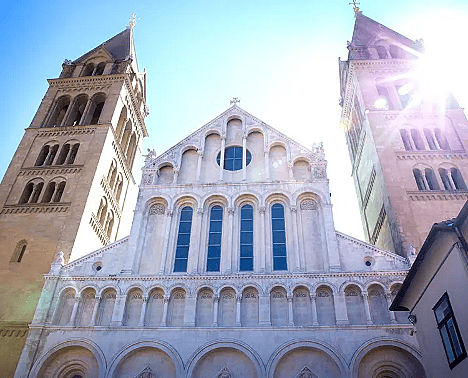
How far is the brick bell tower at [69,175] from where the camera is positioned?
19.9m

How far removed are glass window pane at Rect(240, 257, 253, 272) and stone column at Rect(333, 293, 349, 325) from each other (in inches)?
144

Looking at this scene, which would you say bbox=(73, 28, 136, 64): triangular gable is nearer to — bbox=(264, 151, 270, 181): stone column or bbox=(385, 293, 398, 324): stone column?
bbox=(264, 151, 270, 181): stone column

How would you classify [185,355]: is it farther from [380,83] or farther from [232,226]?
[380,83]

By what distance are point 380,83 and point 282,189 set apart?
43.9 feet

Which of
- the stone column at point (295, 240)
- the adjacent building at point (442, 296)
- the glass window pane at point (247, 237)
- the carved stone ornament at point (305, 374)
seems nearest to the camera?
the adjacent building at point (442, 296)

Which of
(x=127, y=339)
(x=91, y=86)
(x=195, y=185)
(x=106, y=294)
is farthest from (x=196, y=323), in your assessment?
(x=91, y=86)

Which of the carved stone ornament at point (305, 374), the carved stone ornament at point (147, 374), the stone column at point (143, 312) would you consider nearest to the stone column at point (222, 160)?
the stone column at point (143, 312)

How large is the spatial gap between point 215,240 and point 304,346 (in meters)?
6.04

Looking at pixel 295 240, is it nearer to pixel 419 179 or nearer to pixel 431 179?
pixel 419 179

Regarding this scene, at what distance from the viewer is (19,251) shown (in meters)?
21.2

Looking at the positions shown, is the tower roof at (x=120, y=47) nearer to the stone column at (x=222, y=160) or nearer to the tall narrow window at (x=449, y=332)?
the stone column at (x=222, y=160)

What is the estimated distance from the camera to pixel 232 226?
64.5 ft

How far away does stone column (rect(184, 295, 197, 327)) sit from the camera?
653 inches

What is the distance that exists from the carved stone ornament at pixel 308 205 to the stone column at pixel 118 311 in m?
8.69
